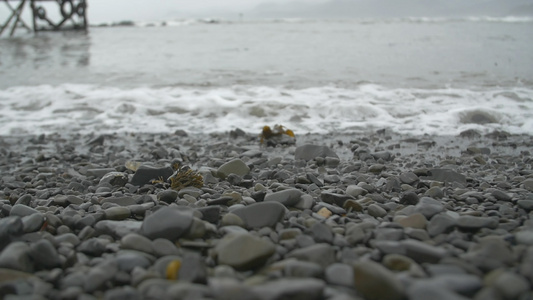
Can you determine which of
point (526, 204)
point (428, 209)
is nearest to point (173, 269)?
point (428, 209)

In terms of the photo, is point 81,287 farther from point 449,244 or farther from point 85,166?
point 85,166

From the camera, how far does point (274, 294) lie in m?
1.21

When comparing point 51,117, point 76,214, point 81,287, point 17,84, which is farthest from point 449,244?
point 17,84

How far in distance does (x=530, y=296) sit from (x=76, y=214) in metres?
2.07

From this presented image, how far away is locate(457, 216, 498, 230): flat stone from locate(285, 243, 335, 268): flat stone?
2.18 feet

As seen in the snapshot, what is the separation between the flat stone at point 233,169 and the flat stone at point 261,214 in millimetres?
1080

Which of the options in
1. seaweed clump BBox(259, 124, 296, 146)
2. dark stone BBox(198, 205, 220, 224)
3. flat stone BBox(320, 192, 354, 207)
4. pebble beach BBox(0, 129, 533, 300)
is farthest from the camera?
seaweed clump BBox(259, 124, 296, 146)

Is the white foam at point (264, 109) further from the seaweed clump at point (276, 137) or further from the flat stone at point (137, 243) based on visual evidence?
the flat stone at point (137, 243)

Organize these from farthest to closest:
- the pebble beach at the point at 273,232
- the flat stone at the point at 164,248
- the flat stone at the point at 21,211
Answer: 1. the flat stone at the point at 21,211
2. the flat stone at the point at 164,248
3. the pebble beach at the point at 273,232

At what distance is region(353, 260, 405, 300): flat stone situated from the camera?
1.22 metres

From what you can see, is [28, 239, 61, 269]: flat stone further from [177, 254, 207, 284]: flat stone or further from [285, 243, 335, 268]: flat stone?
[285, 243, 335, 268]: flat stone

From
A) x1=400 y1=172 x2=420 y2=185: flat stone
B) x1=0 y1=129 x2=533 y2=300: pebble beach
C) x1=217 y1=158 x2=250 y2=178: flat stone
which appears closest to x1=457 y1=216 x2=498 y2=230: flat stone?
x1=0 y1=129 x2=533 y2=300: pebble beach

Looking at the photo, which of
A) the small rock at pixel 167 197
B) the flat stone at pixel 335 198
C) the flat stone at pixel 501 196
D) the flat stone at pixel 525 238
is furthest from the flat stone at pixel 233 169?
the flat stone at pixel 525 238

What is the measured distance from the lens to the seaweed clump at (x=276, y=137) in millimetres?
4524
